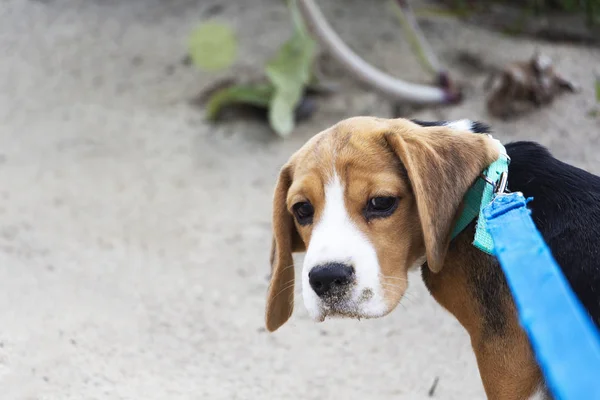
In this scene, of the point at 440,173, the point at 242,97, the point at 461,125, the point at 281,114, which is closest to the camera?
the point at 440,173

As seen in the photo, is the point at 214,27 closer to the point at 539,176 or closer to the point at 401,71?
the point at 401,71

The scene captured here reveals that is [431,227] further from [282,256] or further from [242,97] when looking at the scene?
[242,97]

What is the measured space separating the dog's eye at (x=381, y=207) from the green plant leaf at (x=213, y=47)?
19.7 feet

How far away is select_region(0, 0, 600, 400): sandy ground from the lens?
4.66 m

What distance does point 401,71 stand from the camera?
850cm

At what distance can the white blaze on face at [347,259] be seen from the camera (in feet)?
10.3

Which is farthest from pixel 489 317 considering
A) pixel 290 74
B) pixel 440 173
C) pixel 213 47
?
pixel 213 47

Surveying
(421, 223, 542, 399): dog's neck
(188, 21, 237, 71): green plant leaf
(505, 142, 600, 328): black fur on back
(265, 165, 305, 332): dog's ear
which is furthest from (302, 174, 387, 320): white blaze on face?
(188, 21, 237, 71): green plant leaf

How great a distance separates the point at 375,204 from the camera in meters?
3.35

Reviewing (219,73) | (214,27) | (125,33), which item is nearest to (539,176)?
(219,73)

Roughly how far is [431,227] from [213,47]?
255 inches

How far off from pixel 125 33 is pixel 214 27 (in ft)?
4.22

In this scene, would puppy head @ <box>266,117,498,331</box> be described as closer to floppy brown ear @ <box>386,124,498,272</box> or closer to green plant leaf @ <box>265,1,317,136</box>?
floppy brown ear @ <box>386,124,498,272</box>

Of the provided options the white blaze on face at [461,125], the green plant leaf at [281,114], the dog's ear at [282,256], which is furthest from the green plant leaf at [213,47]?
the white blaze on face at [461,125]
